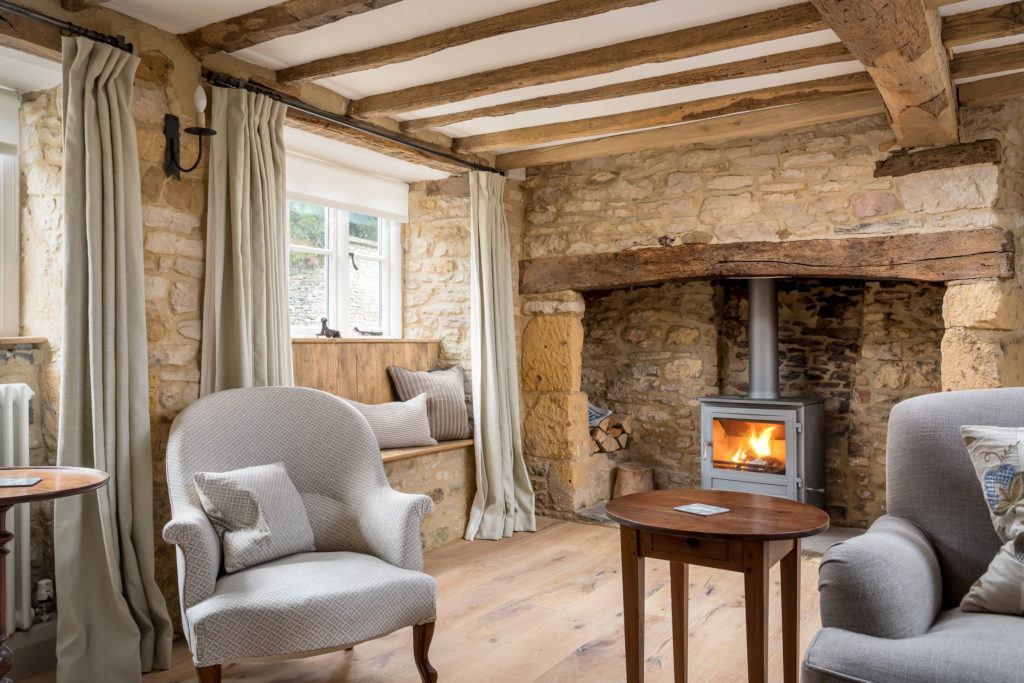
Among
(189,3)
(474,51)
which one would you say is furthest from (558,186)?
(189,3)

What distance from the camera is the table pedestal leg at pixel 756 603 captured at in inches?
75.7

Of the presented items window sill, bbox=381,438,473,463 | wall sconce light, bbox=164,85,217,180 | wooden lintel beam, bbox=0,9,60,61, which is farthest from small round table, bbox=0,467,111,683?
window sill, bbox=381,438,473,463

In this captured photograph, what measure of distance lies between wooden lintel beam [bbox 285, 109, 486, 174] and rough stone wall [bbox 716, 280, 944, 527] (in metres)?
2.28

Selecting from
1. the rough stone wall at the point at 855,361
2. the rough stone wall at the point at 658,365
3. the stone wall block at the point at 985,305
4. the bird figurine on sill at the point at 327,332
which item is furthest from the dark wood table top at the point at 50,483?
the rough stone wall at the point at 855,361

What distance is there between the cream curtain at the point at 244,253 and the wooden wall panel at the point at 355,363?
0.78 metres

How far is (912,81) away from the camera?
2.86m

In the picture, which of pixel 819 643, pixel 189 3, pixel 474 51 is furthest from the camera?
pixel 474 51

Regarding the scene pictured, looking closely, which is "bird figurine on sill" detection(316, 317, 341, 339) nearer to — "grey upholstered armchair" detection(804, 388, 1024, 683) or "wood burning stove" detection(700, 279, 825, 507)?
"wood burning stove" detection(700, 279, 825, 507)

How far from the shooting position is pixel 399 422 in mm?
4156

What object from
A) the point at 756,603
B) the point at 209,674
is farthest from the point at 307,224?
the point at 756,603

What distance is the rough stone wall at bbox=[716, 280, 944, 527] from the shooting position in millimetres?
4645

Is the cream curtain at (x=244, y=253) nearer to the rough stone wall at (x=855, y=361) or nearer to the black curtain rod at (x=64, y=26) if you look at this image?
the black curtain rod at (x=64, y=26)

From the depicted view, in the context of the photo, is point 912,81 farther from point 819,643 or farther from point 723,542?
point 819,643

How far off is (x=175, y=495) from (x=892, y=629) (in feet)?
6.94
